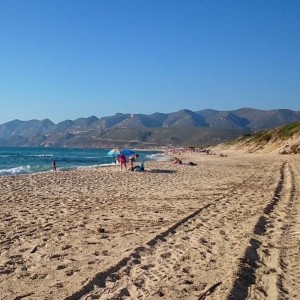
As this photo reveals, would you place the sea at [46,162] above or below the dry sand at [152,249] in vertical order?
below

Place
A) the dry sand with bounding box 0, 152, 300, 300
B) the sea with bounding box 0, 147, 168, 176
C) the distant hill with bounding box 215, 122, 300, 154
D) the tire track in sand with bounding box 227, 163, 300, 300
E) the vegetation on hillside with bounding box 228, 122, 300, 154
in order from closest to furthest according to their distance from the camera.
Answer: the tire track in sand with bounding box 227, 163, 300, 300, the dry sand with bounding box 0, 152, 300, 300, the sea with bounding box 0, 147, 168, 176, the vegetation on hillside with bounding box 228, 122, 300, 154, the distant hill with bounding box 215, 122, 300, 154

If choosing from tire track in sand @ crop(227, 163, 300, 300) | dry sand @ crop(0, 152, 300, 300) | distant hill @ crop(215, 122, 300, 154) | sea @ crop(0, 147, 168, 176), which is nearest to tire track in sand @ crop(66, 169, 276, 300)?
dry sand @ crop(0, 152, 300, 300)

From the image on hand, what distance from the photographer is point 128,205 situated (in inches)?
493

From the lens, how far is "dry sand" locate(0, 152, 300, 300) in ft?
17.4

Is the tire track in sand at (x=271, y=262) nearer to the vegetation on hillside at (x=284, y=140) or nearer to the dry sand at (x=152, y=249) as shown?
the dry sand at (x=152, y=249)

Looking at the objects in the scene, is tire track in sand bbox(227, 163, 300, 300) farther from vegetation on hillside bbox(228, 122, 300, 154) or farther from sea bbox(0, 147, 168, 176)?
vegetation on hillside bbox(228, 122, 300, 154)

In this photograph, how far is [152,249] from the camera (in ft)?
23.5

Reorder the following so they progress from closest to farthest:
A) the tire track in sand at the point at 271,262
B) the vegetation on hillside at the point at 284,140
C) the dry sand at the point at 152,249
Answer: the tire track in sand at the point at 271,262
the dry sand at the point at 152,249
the vegetation on hillside at the point at 284,140

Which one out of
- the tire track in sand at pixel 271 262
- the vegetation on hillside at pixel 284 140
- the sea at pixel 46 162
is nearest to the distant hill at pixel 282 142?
the vegetation on hillside at pixel 284 140

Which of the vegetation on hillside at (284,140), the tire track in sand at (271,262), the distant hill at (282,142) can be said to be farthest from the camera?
the distant hill at (282,142)

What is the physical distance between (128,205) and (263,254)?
6304mm

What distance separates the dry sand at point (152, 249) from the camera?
532cm

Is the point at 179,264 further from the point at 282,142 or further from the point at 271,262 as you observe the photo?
the point at 282,142

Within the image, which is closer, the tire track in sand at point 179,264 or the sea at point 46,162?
the tire track in sand at point 179,264
